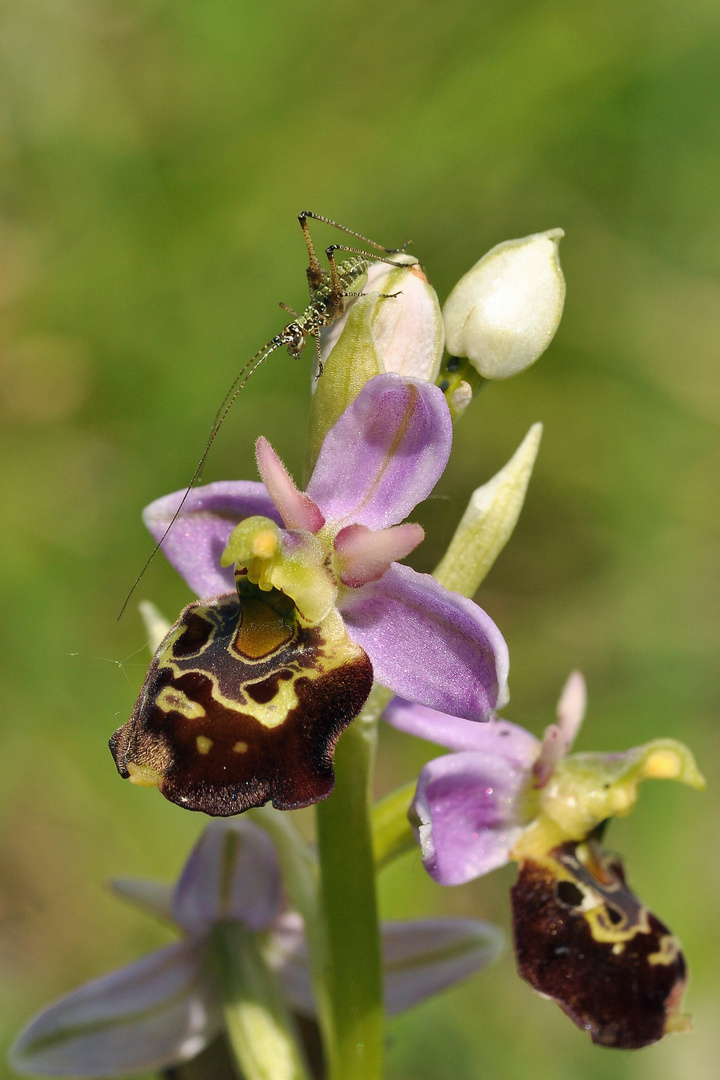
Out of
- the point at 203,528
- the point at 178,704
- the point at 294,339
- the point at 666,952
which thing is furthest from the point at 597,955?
the point at 294,339

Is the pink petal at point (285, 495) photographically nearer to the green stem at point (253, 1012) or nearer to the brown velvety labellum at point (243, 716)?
the brown velvety labellum at point (243, 716)

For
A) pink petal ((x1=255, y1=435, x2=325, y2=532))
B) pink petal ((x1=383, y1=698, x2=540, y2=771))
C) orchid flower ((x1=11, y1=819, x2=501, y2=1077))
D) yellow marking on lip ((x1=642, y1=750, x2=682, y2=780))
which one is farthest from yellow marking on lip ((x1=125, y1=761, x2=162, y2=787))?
yellow marking on lip ((x1=642, y1=750, x2=682, y2=780))

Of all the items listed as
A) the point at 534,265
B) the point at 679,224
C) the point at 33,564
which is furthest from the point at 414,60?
the point at 534,265

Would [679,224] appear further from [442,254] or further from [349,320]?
[349,320]

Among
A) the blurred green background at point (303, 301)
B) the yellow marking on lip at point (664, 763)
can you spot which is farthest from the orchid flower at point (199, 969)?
the blurred green background at point (303, 301)

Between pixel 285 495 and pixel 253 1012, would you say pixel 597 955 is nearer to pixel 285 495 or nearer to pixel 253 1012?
pixel 253 1012

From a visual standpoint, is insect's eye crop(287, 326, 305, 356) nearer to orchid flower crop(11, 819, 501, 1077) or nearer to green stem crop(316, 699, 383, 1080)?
green stem crop(316, 699, 383, 1080)
